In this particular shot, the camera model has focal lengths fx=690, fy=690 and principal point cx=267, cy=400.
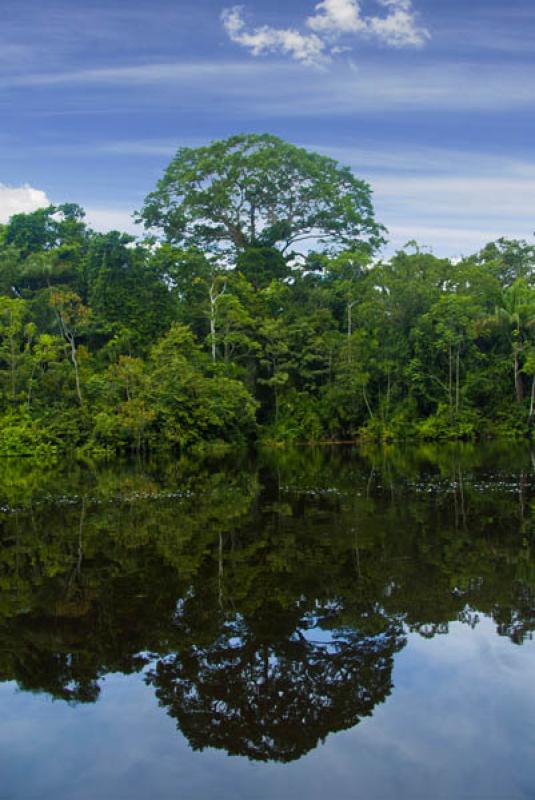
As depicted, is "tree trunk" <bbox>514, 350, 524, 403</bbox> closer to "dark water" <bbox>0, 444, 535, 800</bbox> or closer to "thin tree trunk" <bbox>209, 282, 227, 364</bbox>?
"thin tree trunk" <bbox>209, 282, 227, 364</bbox>

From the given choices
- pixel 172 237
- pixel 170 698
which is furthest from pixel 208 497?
pixel 172 237

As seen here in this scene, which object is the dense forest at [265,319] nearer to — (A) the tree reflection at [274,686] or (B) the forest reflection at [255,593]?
(B) the forest reflection at [255,593]

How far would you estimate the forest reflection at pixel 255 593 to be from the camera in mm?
5637

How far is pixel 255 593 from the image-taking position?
8062 mm

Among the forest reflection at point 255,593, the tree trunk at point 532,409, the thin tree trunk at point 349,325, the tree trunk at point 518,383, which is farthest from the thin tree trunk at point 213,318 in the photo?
the forest reflection at point 255,593

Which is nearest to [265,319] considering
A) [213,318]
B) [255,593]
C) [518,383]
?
[213,318]

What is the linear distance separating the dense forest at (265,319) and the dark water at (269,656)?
1890 centimetres

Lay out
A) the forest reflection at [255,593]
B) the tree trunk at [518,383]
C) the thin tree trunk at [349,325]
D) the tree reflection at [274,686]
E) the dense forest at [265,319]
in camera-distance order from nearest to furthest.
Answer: the tree reflection at [274,686], the forest reflection at [255,593], the dense forest at [265,319], the tree trunk at [518,383], the thin tree trunk at [349,325]

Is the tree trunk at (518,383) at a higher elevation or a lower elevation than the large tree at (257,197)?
lower

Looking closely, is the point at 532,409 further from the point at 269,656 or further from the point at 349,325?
the point at 269,656

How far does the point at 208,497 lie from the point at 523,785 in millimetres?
11636

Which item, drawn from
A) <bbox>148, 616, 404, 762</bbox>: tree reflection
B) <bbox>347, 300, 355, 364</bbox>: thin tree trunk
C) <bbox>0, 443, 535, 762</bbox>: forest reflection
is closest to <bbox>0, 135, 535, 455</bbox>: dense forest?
<bbox>347, 300, 355, 364</bbox>: thin tree trunk

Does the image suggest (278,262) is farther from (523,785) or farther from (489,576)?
(523,785)

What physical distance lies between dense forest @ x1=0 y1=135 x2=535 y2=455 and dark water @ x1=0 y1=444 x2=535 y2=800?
18898 mm
